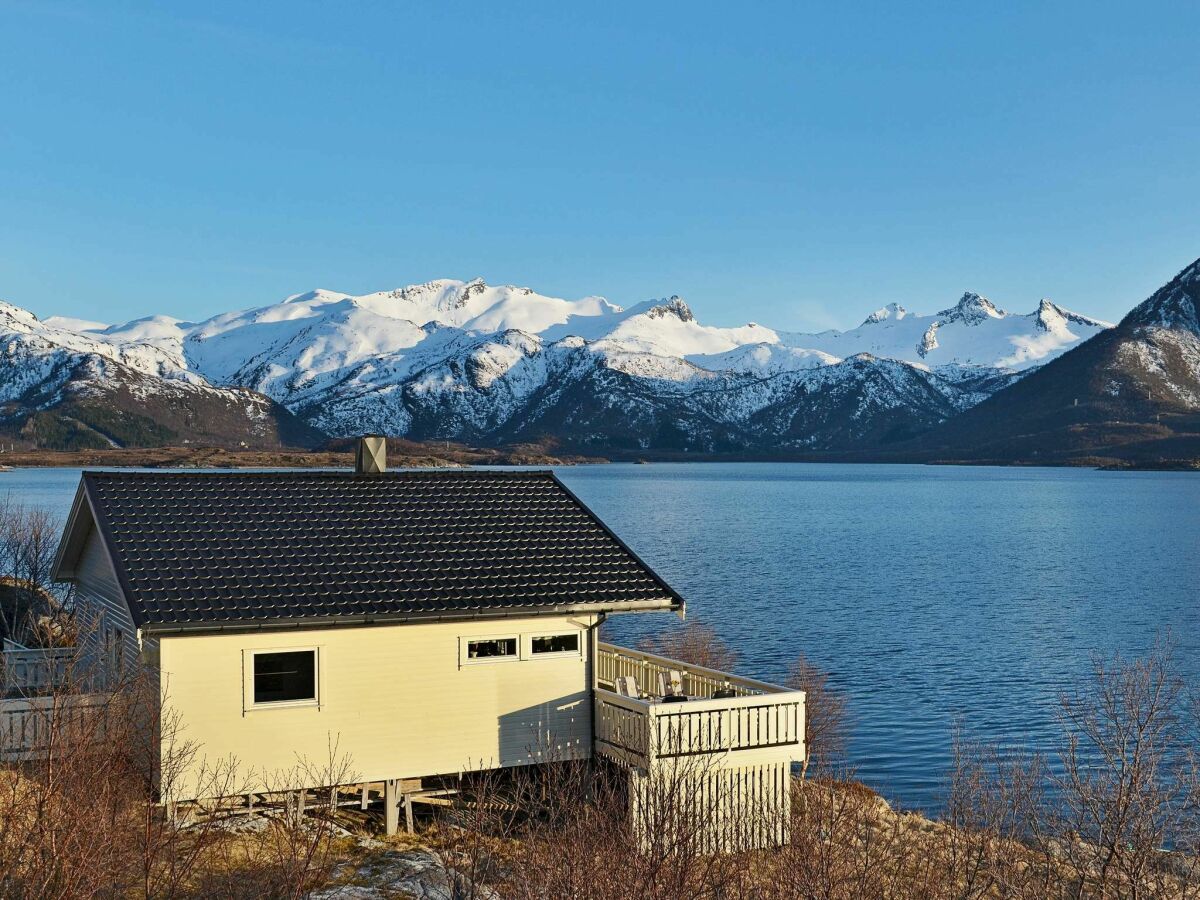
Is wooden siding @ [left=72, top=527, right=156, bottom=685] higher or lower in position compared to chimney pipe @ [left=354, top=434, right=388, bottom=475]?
lower

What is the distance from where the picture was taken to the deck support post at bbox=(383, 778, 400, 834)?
2216cm

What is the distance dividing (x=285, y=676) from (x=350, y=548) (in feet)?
9.37

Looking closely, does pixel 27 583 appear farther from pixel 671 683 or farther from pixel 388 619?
pixel 671 683

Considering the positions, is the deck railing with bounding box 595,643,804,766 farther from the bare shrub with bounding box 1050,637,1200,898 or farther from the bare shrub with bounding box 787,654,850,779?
the bare shrub with bounding box 787,654,850,779

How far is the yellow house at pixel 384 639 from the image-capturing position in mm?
20875

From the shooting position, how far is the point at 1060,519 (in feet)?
413

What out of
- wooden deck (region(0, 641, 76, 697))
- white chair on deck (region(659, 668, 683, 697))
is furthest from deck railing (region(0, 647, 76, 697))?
white chair on deck (region(659, 668, 683, 697))

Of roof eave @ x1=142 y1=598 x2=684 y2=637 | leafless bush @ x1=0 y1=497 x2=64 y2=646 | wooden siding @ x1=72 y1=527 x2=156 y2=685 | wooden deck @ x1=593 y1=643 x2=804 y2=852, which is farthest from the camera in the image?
leafless bush @ x1=0 y1=497 x2=64 y2=646

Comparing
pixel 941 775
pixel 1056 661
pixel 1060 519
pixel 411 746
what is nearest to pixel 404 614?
pixel 411 746

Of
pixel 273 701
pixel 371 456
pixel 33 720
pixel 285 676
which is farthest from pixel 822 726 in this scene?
pixel 33 720

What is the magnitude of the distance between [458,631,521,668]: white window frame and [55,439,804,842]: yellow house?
1.5 inches

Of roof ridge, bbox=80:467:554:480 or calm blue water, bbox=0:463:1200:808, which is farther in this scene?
calm blue water, bbox=0:463:1200:808

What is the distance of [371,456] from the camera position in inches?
1037

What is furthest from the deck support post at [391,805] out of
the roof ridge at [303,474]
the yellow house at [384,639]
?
the roof ridge at [303,474]
